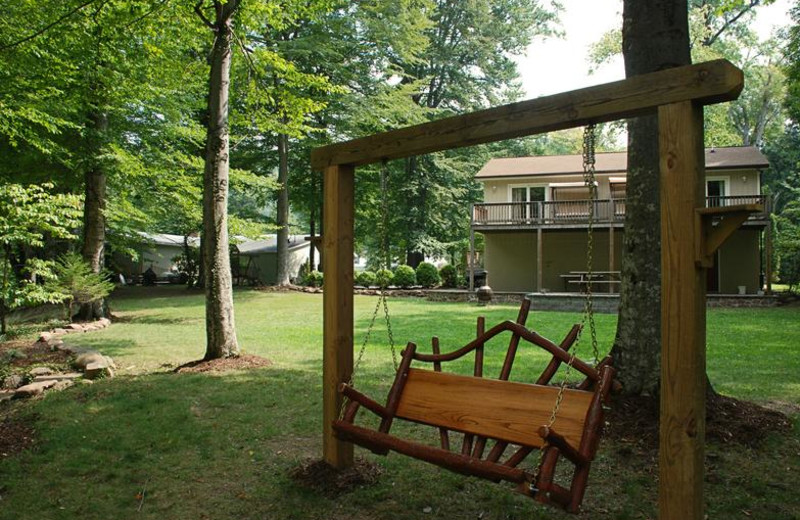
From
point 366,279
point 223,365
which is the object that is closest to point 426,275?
point 366,279

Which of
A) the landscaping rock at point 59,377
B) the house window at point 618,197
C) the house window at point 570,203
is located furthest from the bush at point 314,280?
the landscaping rock at point 59,377

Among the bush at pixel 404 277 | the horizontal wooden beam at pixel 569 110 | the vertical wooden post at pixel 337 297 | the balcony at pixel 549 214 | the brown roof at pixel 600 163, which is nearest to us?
the horizontal wooden beam at pixel 569 110

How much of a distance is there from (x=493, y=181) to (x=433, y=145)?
2066 cm

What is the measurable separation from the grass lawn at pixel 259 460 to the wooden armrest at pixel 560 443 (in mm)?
909

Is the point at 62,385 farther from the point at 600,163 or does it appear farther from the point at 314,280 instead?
the point at 600,163

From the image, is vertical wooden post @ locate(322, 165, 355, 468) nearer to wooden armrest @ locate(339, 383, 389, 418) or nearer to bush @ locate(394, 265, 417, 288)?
wooden armrest @ locate(339, 383, 389, 418)

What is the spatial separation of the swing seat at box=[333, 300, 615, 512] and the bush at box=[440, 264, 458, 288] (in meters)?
21.1

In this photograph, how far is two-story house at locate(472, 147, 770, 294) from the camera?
1978cm

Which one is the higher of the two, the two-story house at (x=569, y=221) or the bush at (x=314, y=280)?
the two-story house at (x=569, y=221)

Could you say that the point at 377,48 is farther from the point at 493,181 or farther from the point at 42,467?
the point at 42,467

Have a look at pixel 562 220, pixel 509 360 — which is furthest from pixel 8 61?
pixel 562 220

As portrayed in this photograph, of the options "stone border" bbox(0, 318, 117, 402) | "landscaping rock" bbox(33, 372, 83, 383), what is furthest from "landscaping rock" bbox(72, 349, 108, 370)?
"landscaping rock" bbox(33, 372, 83, 383)

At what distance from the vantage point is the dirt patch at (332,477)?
11.7ft

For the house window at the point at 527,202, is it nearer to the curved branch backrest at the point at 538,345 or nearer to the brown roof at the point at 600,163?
the brown roof at the point at 600,163
